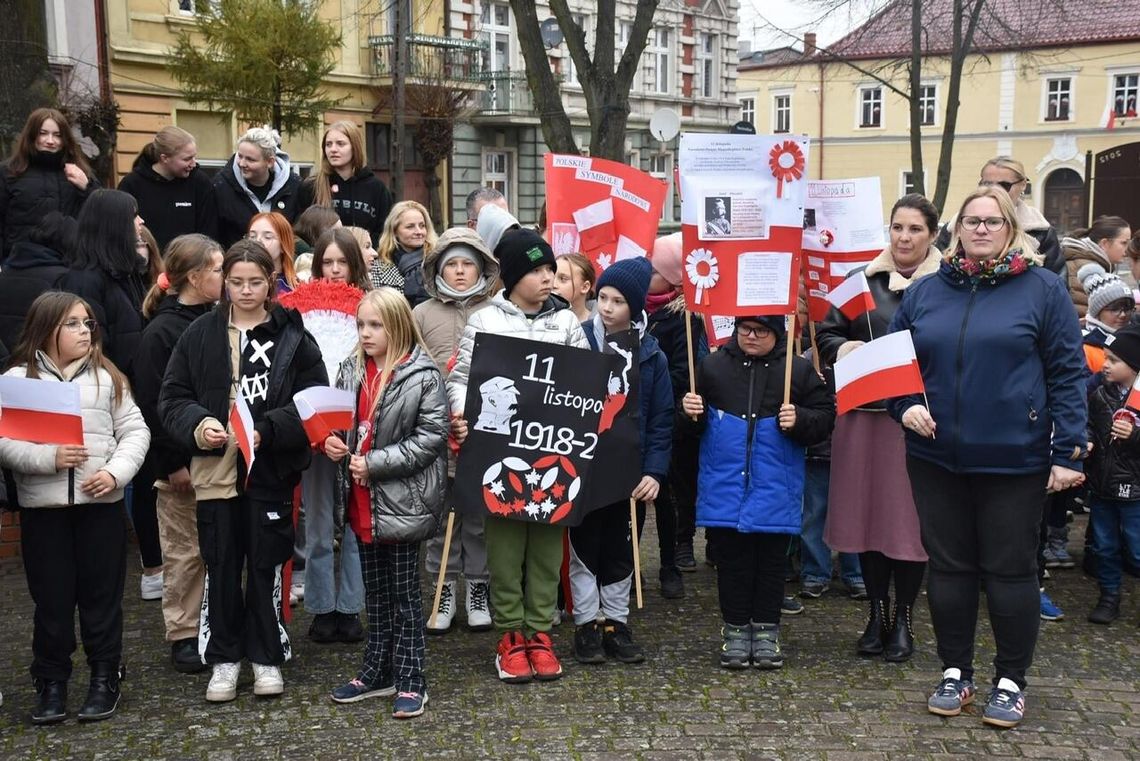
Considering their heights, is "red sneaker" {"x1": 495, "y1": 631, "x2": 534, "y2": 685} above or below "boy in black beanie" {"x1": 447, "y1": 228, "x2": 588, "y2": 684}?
below

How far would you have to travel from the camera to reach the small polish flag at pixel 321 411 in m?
5.08

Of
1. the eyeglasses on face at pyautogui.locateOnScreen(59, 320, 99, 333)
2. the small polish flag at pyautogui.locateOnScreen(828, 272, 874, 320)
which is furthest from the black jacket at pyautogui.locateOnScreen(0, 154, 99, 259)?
the small polish flag at pyautogui.locateOnScreen(828, 272, 874, 320)

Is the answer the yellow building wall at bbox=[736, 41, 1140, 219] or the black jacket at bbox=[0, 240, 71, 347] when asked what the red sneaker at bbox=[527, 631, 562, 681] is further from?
the yellow building wall at bbox=[736, 41, 1140, 219]

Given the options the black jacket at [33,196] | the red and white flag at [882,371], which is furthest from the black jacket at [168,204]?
the red and white flag at [882,371]

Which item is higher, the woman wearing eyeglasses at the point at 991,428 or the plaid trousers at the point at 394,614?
the woman wearing eyeglasses at the point at 991,428

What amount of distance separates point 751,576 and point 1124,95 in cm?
5371

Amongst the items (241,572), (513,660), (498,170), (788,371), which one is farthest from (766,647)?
(498,170)

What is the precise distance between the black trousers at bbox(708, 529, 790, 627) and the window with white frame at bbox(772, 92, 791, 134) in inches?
2232

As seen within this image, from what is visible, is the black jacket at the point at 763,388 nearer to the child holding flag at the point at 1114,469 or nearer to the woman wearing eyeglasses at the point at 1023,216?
the woman wearing eyeglasses at the point at 1023,216

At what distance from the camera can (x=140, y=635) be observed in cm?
624

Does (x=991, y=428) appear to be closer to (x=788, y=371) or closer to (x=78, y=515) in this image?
(x=788, y=371)

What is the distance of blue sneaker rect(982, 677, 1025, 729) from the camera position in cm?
501

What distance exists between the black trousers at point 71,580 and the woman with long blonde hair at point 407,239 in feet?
8.48

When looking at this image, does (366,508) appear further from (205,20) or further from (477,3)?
(477,3)
